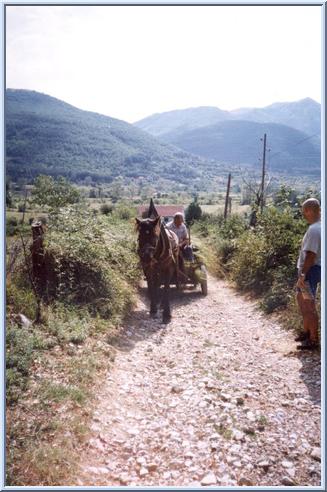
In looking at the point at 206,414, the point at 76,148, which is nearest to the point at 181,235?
the point at 206,414

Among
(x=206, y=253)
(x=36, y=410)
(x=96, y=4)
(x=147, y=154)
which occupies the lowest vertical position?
(x=36, y=410)

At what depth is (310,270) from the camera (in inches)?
199

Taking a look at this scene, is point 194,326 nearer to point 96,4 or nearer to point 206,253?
point 96,4

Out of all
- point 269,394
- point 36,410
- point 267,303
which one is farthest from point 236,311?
point 36,410

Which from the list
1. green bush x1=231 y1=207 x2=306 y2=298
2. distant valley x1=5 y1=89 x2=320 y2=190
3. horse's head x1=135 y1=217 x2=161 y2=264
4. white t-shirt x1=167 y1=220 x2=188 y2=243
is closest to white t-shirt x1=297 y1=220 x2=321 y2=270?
horse's head x1=135 y1=217 x2=161 y2=264

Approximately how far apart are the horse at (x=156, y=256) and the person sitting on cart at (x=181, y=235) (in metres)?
1.33

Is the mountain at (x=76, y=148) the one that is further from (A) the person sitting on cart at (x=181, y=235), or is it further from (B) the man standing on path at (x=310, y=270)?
(B) the man standing on path at (x=310, y=270)

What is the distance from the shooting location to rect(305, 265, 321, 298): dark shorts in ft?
16.4

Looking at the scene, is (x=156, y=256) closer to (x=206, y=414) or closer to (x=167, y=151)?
(x=206, y=414)

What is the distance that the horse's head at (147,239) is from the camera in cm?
613

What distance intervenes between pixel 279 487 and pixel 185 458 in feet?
2.70

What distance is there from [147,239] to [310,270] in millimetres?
2740

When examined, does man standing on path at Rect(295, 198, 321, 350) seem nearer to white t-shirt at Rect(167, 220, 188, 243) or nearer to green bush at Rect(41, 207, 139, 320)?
green bush at Rect(41, 207, 139, 320)

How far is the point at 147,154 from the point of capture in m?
116
